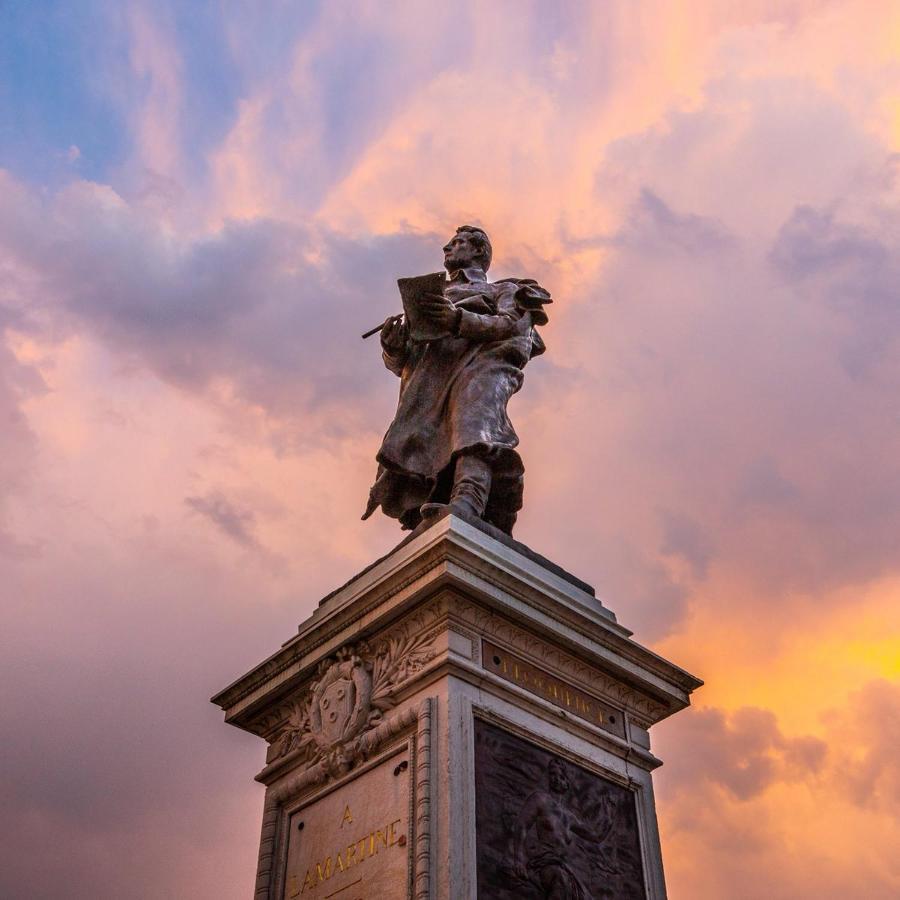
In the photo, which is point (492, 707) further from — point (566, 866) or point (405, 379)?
point (405, 379)

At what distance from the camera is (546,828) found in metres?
9.70

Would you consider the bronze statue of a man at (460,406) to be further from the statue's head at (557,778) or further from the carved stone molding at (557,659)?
the statue's head at (557,778)

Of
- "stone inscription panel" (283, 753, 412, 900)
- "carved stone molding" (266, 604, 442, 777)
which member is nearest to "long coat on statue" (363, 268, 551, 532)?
"carved stone molding" (266, 604, 442, 777)

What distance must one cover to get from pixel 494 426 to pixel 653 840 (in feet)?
13.9

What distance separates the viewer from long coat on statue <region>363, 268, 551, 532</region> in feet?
41.8

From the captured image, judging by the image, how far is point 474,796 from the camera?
9.40 m

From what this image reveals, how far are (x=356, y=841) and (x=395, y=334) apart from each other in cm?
575

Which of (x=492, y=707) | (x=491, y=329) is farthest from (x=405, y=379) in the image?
(x=492, y=707)

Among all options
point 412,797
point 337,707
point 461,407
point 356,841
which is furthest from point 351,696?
point 461,407

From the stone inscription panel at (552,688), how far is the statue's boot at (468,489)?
162cm

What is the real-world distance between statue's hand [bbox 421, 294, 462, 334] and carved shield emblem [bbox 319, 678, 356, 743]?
412 centimetres

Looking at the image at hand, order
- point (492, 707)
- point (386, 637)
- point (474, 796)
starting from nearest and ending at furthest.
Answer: point (474, 796)
point (492, 707)
point (386, 637)

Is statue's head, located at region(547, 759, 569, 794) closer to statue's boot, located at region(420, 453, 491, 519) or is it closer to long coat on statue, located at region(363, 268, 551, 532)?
statue's boot, located at region(420, 453, 491, 519)

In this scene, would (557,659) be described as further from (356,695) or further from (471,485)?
(471,485)
